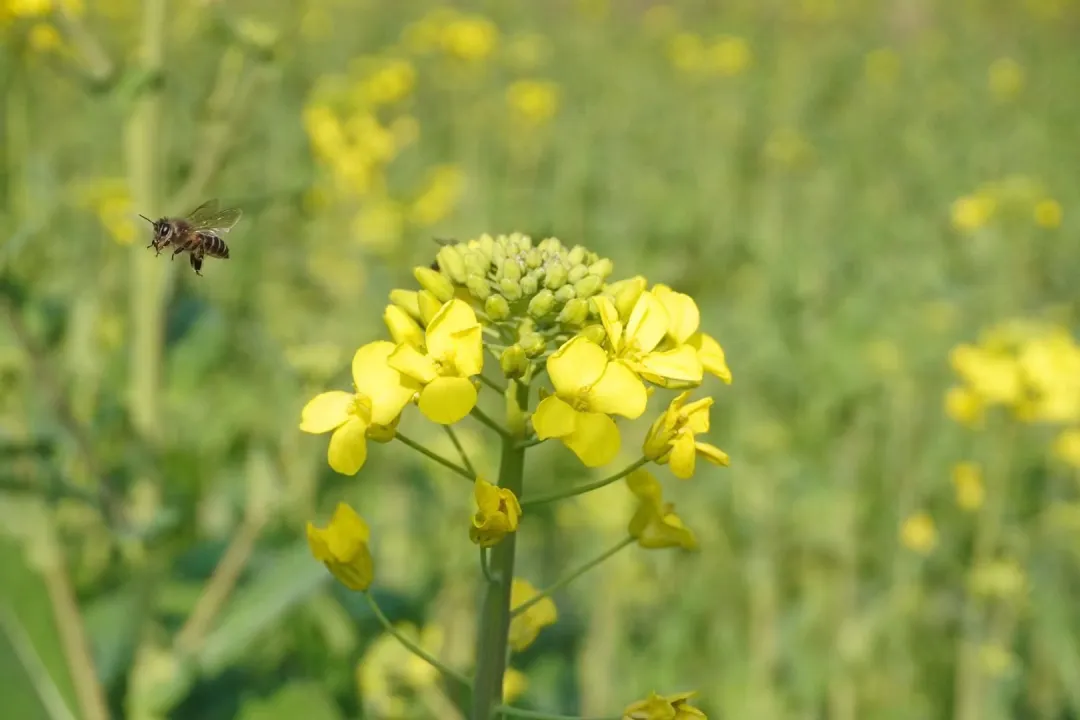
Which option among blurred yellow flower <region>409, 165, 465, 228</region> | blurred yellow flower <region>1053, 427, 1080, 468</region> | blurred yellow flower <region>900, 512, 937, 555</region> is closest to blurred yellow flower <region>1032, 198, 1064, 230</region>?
blurred yellow flower <region>1053, 427, 1080, 468</region>

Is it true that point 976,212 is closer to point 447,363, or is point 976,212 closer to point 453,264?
point 453,264

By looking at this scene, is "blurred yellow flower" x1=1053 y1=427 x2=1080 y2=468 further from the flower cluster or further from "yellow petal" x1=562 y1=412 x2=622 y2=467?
"yellow petal" x1=562 y1=412 x2=622 y2=467

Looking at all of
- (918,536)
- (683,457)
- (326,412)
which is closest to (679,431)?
(683,457)

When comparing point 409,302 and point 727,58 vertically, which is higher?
point 727,58

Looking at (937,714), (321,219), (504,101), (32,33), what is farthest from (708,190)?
(32,33)

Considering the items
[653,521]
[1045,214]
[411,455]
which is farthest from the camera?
Result: [1045,214]

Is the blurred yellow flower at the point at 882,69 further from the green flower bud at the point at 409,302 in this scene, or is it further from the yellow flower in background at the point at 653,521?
the green flower bud at the point at 409,302
